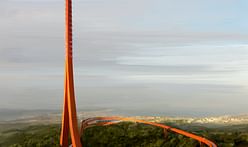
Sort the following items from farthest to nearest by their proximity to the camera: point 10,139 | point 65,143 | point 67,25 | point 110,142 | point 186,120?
point 186,120
point 10,139
point 110,142
point 65,143
point 67,25

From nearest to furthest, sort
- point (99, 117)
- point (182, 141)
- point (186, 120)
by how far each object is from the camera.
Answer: point (99, 117)
point (182, 141)
point (186, 120)

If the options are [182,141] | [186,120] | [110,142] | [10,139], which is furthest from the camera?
[186,120]

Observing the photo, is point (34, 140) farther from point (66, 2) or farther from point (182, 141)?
point (66, 2)

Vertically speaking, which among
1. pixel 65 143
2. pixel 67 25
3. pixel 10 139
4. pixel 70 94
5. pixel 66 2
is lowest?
pixel 10 139

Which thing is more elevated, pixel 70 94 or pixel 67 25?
pixel 67 25

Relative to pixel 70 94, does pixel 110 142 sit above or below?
below

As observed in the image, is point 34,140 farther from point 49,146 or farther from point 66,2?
point 66,2

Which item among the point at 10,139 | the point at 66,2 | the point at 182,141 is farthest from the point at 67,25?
the point at 10,139

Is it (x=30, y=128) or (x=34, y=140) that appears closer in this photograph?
(x=34, y=140)

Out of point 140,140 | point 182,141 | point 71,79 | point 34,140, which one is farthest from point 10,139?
point 71,79
